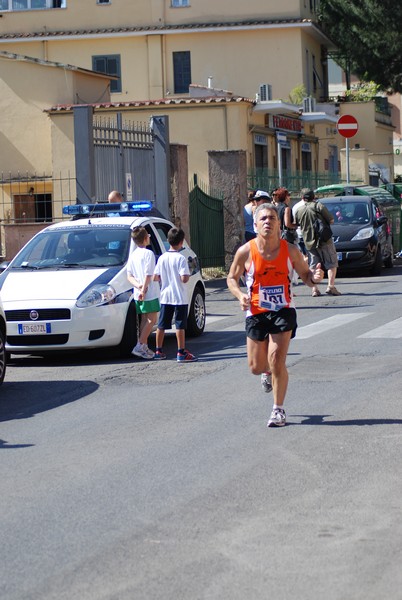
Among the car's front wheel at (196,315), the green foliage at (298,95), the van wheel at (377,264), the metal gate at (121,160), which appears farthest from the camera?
the green foliage at (298,95)

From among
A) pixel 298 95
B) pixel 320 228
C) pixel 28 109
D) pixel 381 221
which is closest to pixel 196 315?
pixel 320 228

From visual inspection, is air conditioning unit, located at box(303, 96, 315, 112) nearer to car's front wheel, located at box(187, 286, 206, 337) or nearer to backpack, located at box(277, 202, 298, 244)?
backpack, located at box(277, 202, 298, 244)

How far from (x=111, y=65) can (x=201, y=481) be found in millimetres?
44249

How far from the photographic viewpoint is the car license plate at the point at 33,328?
13727mm

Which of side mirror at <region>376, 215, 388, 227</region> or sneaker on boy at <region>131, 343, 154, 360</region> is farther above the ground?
side mirror at <region>376, 215, 388, 227</region>

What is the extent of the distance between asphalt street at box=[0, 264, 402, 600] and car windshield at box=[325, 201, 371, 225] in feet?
40.5

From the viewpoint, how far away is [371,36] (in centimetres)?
5003

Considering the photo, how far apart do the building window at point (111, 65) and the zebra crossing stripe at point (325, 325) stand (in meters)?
34.3

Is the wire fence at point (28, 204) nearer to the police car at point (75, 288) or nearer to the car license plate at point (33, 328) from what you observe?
the police car at point (75, 288)

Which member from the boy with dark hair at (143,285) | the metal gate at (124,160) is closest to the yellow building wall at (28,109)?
the metal gate at (124,160)

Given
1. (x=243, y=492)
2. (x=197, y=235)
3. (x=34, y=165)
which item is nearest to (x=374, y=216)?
(x=197, y=235)

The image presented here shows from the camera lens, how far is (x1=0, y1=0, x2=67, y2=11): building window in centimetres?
5028

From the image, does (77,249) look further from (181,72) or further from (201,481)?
(181,72)

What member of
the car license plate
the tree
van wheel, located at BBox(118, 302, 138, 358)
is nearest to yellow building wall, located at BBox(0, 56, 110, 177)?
the tree
